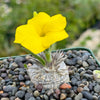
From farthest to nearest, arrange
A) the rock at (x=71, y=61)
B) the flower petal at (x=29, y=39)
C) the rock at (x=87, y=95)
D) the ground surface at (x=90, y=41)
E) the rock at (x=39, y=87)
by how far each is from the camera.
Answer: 1. the ground surface at (x=90, y=41)
2. the rock at (x=71, y=61)
3. the rock at (x=39, y=87)
4. the rock at (x=87, y=95)
5. the flower petal at (x=29, y=39)

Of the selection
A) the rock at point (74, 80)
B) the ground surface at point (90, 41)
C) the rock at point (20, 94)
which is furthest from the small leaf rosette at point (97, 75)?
the ground surface at point (90, 41)

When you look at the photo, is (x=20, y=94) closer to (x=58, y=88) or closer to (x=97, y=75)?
(x=58, y=88)

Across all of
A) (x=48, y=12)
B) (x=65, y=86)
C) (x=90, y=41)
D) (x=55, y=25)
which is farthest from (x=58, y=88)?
(x=90, y=41)

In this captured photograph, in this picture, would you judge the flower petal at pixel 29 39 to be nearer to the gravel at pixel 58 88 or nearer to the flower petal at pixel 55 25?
the flower petal at pixel 55 25

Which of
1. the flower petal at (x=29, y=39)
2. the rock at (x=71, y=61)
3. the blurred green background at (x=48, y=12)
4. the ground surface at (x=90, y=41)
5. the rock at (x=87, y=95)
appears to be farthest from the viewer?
the ground surface at (x=90, y=41)

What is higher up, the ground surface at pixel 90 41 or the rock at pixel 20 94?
the ground surface at pixel 90 41

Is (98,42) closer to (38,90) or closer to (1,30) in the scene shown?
(1,30)

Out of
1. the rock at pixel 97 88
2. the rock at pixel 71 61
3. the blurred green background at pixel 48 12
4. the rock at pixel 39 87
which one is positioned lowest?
the rock at pixel 97 88

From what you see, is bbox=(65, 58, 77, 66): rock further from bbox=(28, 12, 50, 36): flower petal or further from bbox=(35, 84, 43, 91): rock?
bbox=(28, 12, 50, 36): flower petal
